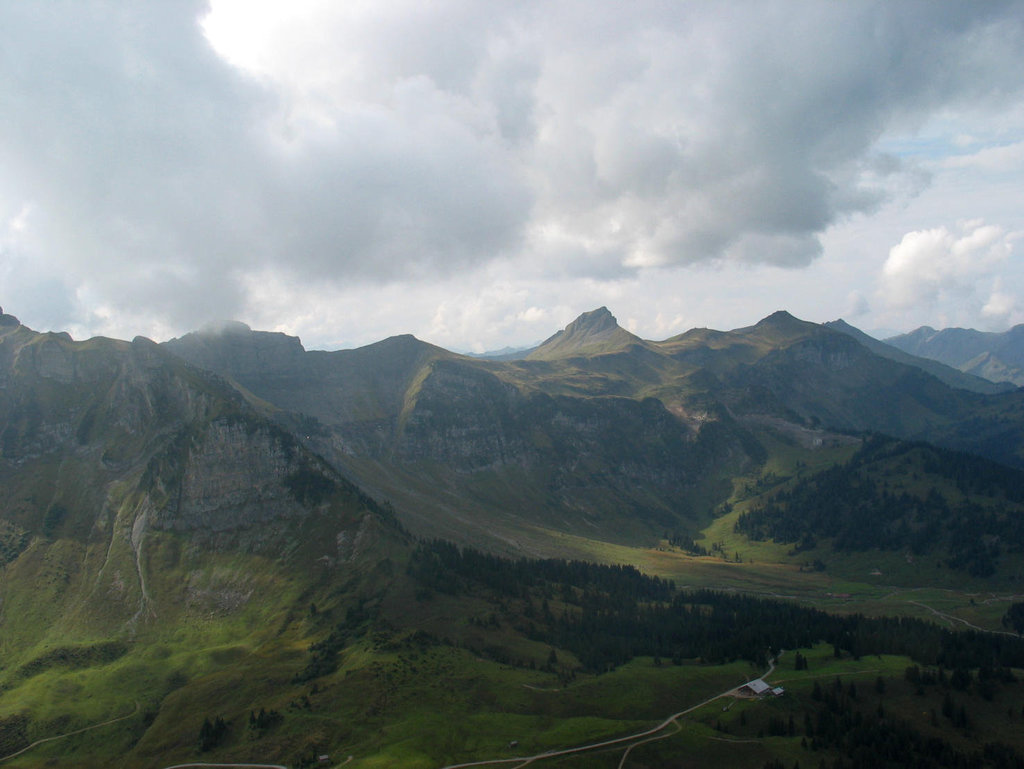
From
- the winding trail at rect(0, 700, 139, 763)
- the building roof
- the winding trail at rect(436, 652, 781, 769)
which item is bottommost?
the winding trail at rect(0, 700, 139, 763)

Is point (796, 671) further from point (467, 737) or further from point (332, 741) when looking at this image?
point (332, 741)

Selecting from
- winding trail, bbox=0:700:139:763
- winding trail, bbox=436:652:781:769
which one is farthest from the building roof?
winding trail, bbox=0:700:139:763

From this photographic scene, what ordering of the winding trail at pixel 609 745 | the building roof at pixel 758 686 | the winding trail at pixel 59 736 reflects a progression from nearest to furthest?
the winding trail at pixel 609 745
the building roof at pixel 758 686
the winding trail at pixel 59 736

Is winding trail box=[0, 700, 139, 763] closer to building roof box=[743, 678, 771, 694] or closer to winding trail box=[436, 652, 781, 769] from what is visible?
winding trail box=[436, 652, 781, 769]

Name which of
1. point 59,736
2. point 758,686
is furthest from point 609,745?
point 59,736

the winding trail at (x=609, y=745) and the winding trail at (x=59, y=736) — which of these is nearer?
the winding trail at (x=609, y=745)

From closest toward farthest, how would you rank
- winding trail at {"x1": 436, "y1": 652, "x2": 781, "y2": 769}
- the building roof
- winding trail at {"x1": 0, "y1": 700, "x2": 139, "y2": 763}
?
1. winding trail at {"x1": 436, "y1": 652, "x2": 781, "y2": 769}
2. the building roof
3. winding trail at {"x1": 0, "y1": 700, "x2": 139, "y2": 763}

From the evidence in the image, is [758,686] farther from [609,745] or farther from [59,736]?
[59,736]

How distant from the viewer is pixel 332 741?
148m

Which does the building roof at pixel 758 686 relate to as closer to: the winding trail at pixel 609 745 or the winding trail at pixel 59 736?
the winding trail at pixel 609 745

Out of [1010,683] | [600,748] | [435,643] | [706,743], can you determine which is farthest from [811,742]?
[435,643]

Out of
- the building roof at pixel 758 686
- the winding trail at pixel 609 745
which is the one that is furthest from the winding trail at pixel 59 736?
the building roof at pixel 758 686

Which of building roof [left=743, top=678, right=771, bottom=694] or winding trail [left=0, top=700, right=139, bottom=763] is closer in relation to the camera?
building roof [left=743, top=678, right=771, bottom=694]

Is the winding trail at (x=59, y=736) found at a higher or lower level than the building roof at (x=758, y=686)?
lower
